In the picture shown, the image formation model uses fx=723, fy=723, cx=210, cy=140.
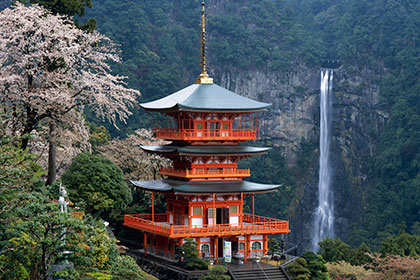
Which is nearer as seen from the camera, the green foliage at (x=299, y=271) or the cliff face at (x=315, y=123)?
the green foliage at (x=299, y=271)

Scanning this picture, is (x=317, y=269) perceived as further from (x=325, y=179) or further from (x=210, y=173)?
(x=325, y=179)

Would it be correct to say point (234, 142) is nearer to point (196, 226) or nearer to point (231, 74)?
point (196, 226)

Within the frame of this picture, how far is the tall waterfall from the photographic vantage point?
94.2 metres

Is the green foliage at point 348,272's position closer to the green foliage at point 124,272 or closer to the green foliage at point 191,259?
the green foliage at point 191,259

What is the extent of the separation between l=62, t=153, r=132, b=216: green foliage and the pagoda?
137 cm

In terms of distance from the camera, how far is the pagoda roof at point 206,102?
36.3m

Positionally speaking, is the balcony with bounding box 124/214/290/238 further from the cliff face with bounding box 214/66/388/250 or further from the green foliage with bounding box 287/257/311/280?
the cliff face with bounding box 214/66/388/250

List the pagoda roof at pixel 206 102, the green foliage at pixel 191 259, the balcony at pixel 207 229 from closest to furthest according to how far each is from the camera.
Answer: the green foliage at pixel 191 259 < the balcony at pixel 207 229 < the pagoda roof at pixel 206 102

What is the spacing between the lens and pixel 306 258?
35812mm

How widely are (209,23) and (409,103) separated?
108 ft

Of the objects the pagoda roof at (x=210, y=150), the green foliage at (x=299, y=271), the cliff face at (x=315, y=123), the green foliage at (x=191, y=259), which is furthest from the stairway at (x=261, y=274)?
the cliff face at (x=315, y=123)

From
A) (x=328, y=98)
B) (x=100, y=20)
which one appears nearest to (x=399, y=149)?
(x=328, y=98)

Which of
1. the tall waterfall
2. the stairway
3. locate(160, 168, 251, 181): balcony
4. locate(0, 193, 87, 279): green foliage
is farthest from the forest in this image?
locate(0, 193, 87, 279): green foliage

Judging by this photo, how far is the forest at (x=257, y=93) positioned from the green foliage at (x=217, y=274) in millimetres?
3815
